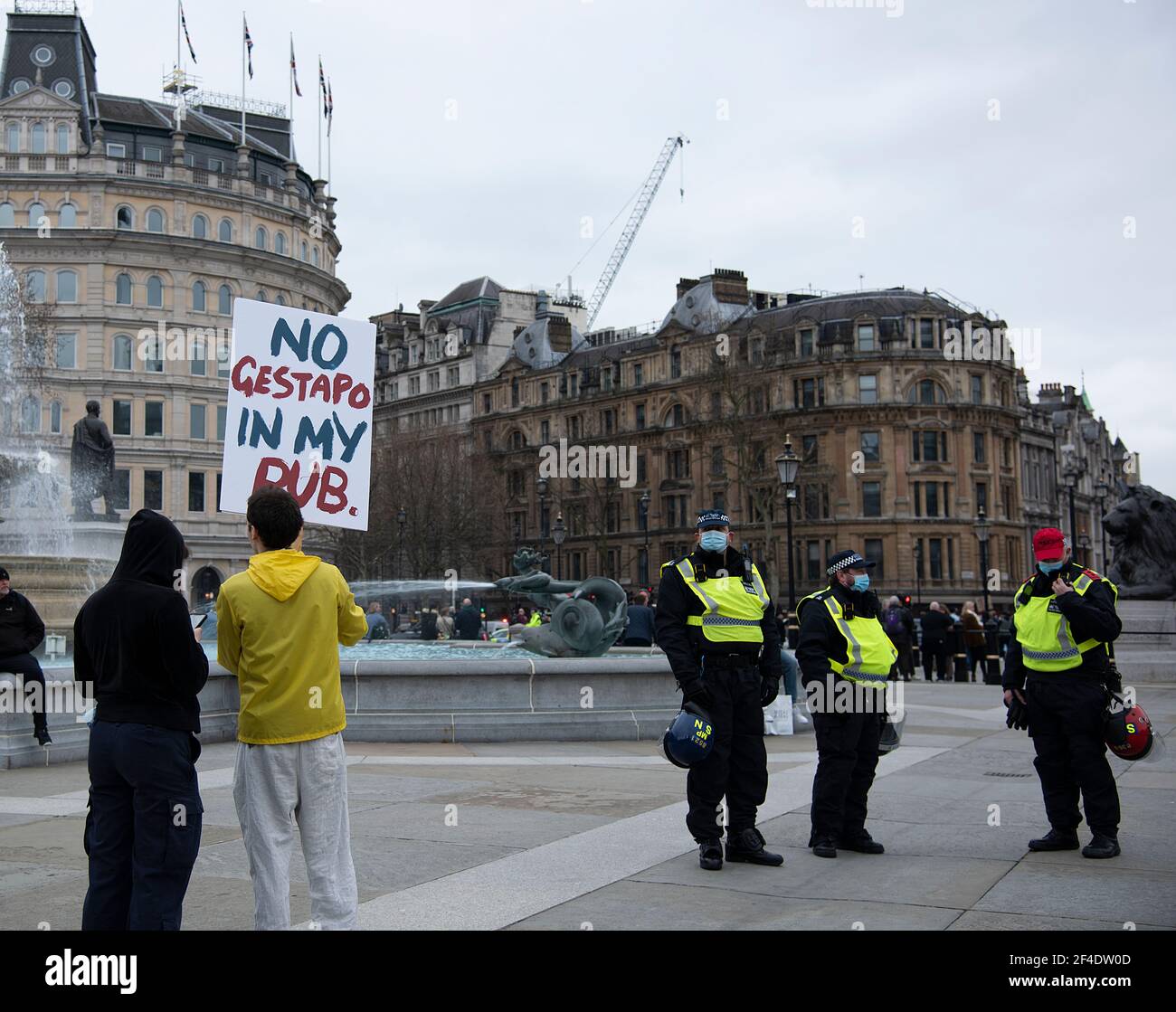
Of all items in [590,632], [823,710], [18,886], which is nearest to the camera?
[18,886]

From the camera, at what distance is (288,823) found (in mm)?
5258

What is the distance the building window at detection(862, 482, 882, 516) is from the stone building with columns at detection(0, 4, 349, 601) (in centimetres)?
3319

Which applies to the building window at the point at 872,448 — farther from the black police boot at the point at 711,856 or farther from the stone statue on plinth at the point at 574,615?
the black police boot at the point at 711,856

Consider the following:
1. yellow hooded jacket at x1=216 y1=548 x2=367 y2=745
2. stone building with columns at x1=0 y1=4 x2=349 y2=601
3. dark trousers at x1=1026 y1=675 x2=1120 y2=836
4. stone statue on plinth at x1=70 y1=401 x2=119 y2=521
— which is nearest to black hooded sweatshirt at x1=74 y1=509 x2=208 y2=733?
yellow hooded jacket at x1=216 y1=548 x2=367 y2=745

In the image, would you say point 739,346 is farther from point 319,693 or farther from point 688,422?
point 319,693

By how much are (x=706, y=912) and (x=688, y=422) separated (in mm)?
71597

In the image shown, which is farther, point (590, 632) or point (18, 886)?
point (590, 632)

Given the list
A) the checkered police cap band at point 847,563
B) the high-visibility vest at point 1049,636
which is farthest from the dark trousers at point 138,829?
the high-visibility vest at point 1049,636

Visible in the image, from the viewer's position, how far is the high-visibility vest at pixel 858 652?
26.2 feet

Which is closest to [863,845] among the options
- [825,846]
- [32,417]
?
[825,846]

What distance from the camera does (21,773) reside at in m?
11.3

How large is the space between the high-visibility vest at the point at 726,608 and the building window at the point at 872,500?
214ft

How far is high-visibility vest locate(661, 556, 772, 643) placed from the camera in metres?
7.50
